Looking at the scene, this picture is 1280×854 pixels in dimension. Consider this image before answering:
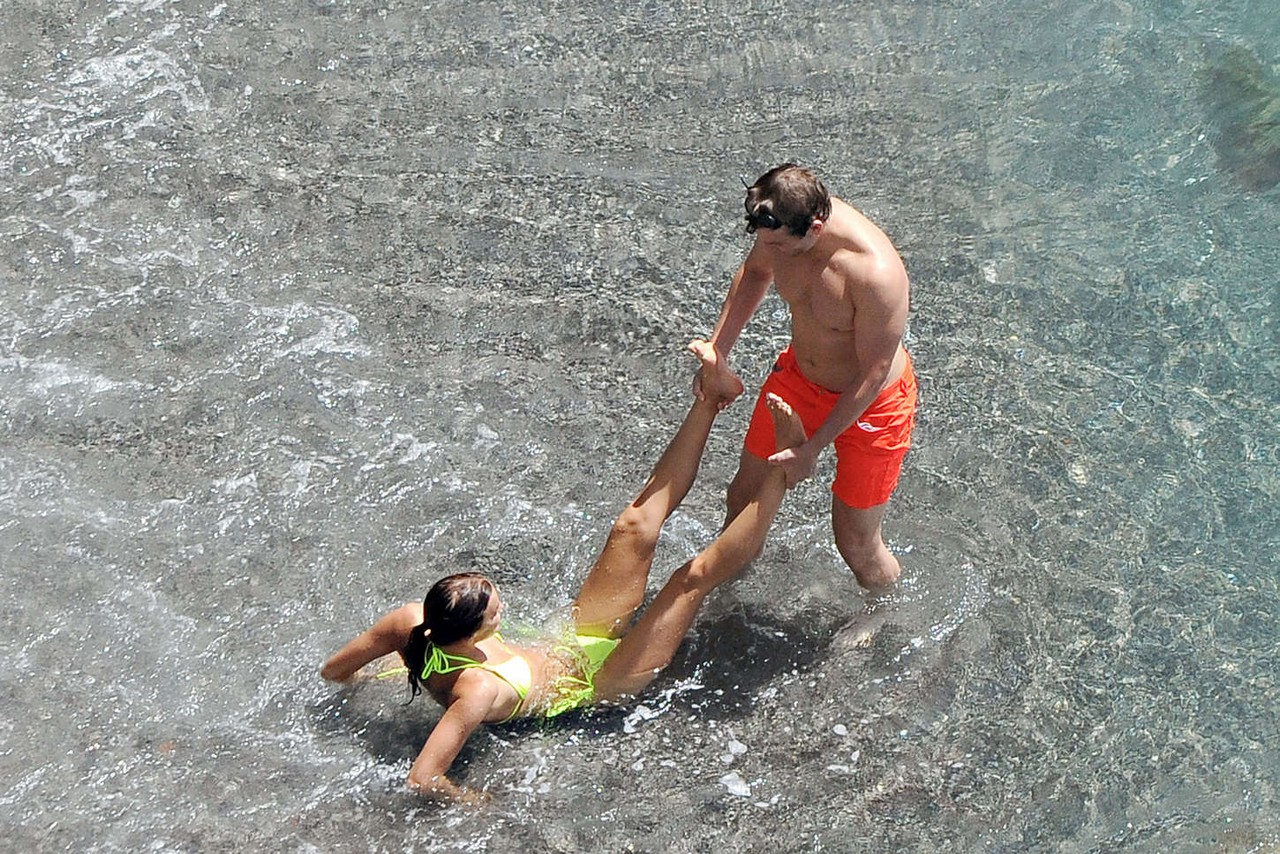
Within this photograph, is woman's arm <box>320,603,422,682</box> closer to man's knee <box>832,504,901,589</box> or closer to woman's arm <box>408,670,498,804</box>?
woman's arm <box>408,670,498,804</box>

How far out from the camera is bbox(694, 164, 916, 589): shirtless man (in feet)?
11.5

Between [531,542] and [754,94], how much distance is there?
329 cm

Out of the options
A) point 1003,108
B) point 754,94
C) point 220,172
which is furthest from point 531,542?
point 1003,108

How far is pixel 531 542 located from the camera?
4680 mm

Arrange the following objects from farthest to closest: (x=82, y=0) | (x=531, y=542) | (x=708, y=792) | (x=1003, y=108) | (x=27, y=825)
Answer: (x=82, y=0), (x=1003, y=108), (x=531, y=542), (x=708, y=792), (x=27, y=825)

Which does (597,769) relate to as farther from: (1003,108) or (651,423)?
(1003,108)

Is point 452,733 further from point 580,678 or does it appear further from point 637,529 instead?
point 637,529

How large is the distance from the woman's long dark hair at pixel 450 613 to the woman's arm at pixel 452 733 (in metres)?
0.16

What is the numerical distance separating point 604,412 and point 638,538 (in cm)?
116

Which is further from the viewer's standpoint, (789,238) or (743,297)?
(743,297)

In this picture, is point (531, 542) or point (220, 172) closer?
point (531, 542)

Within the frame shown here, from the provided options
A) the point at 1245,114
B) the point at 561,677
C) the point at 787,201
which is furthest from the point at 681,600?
the point at 1245,114

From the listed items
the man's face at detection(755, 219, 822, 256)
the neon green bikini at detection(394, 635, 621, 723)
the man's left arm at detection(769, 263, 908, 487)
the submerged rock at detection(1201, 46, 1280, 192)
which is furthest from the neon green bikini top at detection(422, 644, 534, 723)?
the submerged rock at detection(1201, 46, 1280, 192)

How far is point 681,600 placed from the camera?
4078mm
